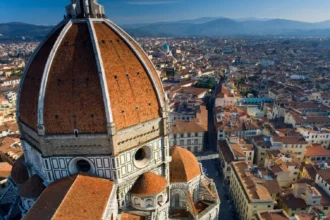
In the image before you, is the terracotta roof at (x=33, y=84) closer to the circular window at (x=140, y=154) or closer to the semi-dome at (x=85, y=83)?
the semi-dome at (x=85, y=83)

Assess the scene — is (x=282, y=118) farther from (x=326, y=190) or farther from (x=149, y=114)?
(x=149, y=114)

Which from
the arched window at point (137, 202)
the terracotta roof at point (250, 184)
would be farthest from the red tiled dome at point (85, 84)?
the terracotta roof at point (250, 184)

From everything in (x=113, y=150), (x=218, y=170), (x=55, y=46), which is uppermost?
(x=55, y=46)

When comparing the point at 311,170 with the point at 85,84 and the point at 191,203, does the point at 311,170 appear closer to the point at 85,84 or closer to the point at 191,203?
the point at 191,203

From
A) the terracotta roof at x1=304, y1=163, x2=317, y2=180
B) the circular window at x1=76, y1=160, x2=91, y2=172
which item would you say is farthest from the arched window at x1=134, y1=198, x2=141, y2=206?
the terracotta roof at x1=304, y1=163, x2=317, y2=180

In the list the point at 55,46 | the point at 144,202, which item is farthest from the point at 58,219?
the point at 55,46

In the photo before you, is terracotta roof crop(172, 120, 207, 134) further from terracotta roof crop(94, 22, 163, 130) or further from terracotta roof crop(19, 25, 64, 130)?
terracotta roof crop(19, 25, 64, 130)
